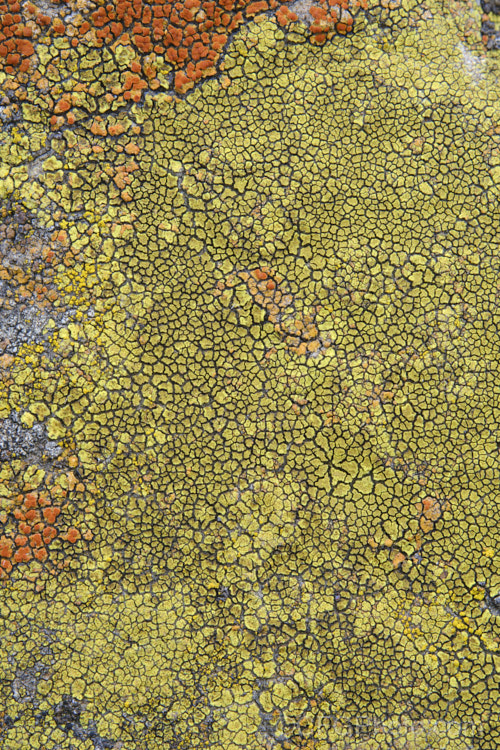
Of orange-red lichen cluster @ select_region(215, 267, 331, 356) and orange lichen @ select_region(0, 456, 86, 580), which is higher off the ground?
orange-red lichen cluster @ select_region(215, 267, 331, 356)

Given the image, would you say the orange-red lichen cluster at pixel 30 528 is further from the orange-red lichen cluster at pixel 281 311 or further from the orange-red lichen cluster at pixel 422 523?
the orange-red lichen cluster at pixel 422 523

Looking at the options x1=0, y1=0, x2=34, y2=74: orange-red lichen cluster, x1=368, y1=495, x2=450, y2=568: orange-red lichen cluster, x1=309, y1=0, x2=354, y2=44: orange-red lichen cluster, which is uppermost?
x1=309, y1=0, x2=354, y2=44: orange-red lichen cluster

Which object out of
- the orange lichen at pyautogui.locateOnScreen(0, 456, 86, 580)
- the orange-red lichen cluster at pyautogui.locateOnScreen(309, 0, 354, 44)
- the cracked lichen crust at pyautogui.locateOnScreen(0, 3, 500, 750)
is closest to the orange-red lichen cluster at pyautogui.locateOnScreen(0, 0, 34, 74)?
the cracked lichen crust at pyautogui.locateOnScreen(0, 3, 500, 750)

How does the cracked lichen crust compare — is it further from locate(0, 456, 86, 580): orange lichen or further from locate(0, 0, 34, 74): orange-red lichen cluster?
locate(0, 0, 34, 74): orange-red lichen cluster

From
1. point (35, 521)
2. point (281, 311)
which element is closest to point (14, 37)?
point (281, 311)

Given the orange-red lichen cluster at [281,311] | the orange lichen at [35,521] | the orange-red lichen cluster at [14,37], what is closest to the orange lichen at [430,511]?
the orange-red lichen cluster at [281,311]
